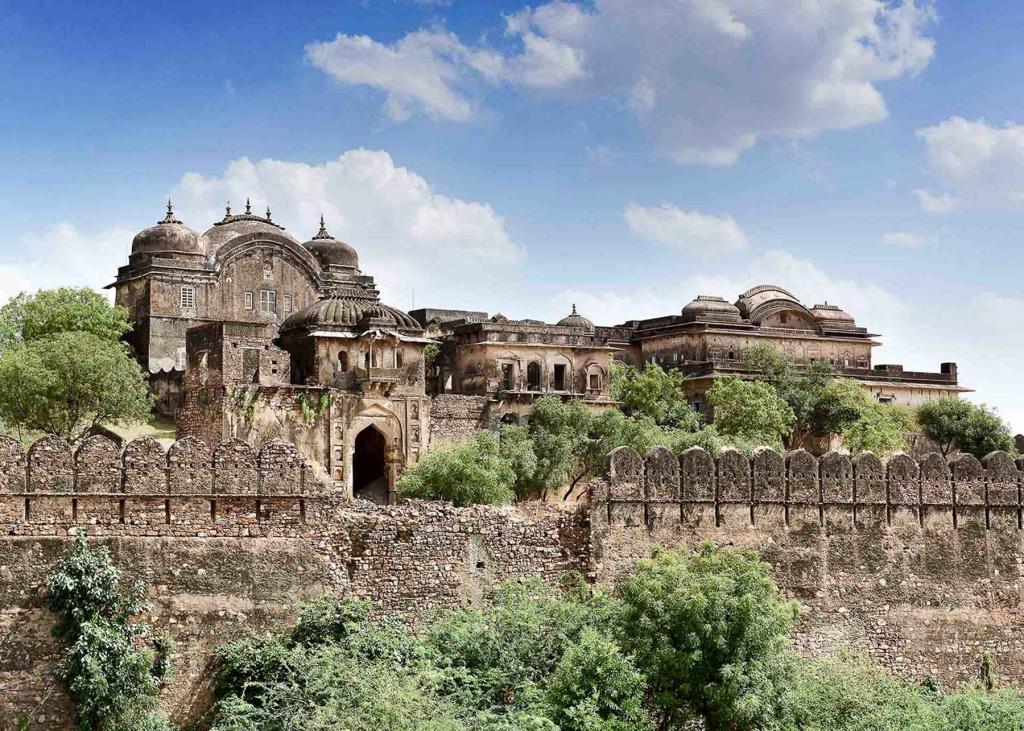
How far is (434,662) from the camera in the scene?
62.4 feet

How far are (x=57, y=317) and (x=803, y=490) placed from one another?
33.2 metres

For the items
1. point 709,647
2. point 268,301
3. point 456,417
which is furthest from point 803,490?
point 268,301

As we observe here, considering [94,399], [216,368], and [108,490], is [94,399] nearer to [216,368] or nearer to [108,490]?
[216,368]

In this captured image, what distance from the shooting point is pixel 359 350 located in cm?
4609

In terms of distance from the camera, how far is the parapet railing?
22.0 m

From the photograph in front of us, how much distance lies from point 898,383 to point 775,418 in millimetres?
16387

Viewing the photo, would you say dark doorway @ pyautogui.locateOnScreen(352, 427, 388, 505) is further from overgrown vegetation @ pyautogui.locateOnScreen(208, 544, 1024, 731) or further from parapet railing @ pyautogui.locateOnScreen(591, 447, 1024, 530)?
overgrown vegetation @ pyautogui.locateOnScreen(208, 544, 1024, 731)

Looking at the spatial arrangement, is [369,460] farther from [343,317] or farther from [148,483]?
[148,483]

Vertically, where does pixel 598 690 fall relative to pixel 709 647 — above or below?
below

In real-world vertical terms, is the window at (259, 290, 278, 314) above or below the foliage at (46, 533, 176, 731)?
above

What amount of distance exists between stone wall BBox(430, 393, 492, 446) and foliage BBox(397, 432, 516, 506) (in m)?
7.18

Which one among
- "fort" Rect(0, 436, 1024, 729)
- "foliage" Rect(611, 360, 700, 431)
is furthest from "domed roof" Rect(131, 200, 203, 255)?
"fort" Rect(0, 436, 1024, 729)

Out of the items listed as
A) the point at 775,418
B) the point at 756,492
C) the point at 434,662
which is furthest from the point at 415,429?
the point at 434,662

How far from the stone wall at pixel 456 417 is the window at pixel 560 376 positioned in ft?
14.6
